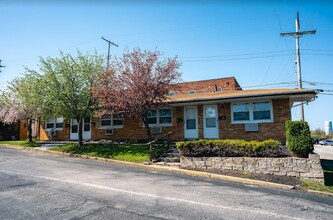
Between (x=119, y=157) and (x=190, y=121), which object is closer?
(x=119, y=157)

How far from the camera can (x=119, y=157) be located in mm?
13125

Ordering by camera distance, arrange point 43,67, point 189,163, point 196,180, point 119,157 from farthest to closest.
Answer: point 43,67
point 119,157
point 189,163
point 196,180

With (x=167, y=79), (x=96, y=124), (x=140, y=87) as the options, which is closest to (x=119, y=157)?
(x=140, y=87)

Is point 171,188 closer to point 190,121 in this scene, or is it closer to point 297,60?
point 190,121

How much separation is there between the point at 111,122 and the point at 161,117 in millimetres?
4690

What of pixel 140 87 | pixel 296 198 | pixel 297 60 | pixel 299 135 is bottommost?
pixel 296 198

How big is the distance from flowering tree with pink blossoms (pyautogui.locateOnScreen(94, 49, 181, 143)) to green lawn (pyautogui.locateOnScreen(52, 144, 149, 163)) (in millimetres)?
2096

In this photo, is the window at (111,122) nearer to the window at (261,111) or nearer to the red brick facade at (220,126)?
the red brick facade at (220,126)

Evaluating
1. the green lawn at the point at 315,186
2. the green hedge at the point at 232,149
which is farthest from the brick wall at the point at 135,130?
the green lawn at the point at 315,186

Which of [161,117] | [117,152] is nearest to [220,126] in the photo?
[161,117]

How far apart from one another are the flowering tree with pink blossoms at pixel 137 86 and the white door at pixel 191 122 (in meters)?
2.94

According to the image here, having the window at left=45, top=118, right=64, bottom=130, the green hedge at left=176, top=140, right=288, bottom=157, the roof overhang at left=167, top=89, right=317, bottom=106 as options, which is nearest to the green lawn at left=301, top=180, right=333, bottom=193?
the green hedge at left=176, top=140, right=288, bottom=157

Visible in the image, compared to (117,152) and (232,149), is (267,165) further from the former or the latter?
(117,152)

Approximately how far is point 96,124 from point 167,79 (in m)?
9.26
